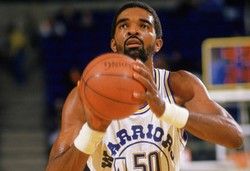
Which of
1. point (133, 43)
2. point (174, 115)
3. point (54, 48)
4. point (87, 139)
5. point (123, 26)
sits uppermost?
point (54, 48)

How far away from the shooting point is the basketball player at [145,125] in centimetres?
294

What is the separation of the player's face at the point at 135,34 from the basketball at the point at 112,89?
359 mm

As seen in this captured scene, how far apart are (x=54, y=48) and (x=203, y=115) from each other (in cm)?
1003

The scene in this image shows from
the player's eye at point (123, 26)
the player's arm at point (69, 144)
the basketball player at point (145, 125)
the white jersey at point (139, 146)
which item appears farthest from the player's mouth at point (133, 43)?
the player's arm at point (69, 144)

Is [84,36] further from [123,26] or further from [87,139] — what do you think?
[87,139]

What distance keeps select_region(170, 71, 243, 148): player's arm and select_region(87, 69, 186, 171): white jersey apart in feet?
0.30

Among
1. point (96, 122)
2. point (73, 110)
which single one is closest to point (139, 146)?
point (73, 110)

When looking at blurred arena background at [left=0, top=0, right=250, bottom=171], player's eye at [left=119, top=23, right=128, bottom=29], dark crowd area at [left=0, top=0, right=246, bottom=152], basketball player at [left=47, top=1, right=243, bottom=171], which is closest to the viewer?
basketball player at [left=47, top=1, right=243, bottom=171]

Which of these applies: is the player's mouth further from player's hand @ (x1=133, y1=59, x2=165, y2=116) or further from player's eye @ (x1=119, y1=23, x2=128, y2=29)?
player's hand @ (x1=133, y1=59, x2=165, y2=116)

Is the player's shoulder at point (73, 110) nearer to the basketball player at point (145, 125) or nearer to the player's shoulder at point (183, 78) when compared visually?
the basketball player at point (145, 125)

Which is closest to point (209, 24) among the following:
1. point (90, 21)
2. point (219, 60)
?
point (90, 21)

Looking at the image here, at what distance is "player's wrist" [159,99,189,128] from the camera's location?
2721mm

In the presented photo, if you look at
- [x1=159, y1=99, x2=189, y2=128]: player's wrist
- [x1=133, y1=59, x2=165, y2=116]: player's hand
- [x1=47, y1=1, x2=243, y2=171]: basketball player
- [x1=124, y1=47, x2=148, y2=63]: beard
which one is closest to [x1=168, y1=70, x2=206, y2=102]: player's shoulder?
[x1=47, y1=1, x2=243, y2=171]: basketball player

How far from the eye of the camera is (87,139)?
8.94ft
